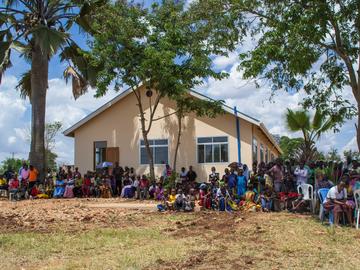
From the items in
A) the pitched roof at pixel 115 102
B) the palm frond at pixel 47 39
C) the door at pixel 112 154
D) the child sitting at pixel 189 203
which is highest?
the palm frond at pixel 47 39

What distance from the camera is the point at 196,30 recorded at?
18.4 meters

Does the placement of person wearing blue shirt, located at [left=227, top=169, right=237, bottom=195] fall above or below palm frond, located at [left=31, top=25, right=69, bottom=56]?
below

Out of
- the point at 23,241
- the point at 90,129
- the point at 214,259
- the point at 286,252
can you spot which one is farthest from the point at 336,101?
→ the point at 90,129

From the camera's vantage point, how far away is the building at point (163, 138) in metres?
21.0

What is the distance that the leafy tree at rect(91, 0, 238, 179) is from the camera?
1848 centimetres

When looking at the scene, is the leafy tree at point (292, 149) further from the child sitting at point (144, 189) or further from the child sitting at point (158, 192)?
the child sitting at point (144, 189)

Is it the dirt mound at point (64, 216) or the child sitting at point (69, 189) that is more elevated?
the child sitting at point (69, 189)

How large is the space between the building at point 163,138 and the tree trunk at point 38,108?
9.85 feet

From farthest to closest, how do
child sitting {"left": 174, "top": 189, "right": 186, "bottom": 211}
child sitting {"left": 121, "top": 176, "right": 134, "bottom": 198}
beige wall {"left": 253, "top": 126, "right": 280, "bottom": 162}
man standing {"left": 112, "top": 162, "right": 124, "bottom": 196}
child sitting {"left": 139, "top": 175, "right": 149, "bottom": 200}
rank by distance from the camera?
beige wall {"left": 253, "top": 126, "right": 280, "bottom": 162} → man standing {"left": 112, "top": 162, "right": 124, "bottom": 196} → child sitting {"left": 121, "top": 176, "right": 134, "bottom": 198} → child sitting {"left": 139, "top": 175, "right": 149, "bottom": 200} → child sitting {"left": 174, "top": 189, "right": 186, "bottom": 211}

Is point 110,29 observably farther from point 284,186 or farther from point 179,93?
point 284,186

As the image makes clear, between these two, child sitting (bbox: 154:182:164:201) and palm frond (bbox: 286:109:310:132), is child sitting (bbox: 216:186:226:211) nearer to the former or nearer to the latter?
child sitting (bbox: 154:182:164:201)

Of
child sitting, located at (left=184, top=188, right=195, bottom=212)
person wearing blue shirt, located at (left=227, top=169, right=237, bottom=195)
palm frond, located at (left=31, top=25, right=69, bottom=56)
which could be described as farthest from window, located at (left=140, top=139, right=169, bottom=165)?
child sitting, located at (left=184, top=188, right=195, bottom=212)

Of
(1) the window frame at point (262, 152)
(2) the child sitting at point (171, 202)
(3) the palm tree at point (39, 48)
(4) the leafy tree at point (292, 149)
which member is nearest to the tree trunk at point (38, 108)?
(3) the palm tree at point (39, 48)

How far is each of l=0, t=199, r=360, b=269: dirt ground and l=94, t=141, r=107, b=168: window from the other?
9.46 meters
